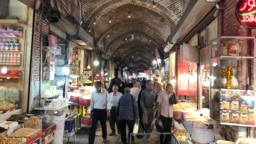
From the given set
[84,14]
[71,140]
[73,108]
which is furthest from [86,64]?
[71,140]

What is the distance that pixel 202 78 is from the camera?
7539 millimetres

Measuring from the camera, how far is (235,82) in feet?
12.8

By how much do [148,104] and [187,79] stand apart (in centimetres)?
269

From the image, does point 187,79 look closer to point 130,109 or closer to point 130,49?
point 130,109

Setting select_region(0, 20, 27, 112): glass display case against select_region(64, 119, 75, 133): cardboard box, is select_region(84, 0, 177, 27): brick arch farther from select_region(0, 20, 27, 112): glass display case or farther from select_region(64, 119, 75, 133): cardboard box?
select_region(0, 20, 27, 112): glass display case

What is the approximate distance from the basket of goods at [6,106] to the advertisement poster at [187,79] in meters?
5.11

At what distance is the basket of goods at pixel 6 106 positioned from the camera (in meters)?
5.27

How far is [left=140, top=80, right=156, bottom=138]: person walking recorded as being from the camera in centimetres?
785

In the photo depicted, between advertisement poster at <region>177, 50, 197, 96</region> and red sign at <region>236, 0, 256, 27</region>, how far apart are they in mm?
4862

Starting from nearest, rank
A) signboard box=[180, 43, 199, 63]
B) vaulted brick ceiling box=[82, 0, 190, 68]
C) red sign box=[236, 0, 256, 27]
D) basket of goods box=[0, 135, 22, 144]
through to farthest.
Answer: red sign box=[236, 0, 256, 27] < basket of goods box=[0, 135, 22, 144] < signboard box=[180, 43, 199, 63] < vaulted brick ceiling box=[82, 0, 190, 68]

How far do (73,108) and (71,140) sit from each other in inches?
50.5

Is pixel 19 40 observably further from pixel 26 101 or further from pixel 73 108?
pixel 73 108

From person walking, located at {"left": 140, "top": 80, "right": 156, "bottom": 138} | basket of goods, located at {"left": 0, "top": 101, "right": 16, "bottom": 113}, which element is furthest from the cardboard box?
person walking, located at {"left": 140, "top": 80, "right": 156, "bottom": 138}

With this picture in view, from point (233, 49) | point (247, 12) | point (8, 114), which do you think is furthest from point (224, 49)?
point (8, 114)
